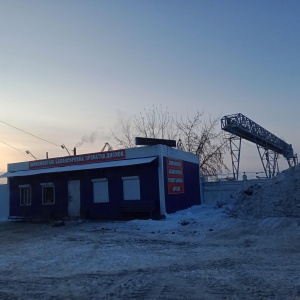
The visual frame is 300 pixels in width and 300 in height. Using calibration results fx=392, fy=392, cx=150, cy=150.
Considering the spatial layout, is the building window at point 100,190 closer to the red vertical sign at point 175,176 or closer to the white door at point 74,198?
the white door at point 74,198

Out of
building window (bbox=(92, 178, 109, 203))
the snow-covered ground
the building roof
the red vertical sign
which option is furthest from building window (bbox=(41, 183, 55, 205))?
the snow-covered ground

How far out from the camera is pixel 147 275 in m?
8.54

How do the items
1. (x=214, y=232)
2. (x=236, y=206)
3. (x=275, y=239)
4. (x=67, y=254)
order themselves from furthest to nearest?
(x=236, y=206), (x=214, y=232), (x=275, y=239), (x=67, y=254)

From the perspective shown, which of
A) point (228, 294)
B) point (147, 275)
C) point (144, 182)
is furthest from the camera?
point (144, 182)

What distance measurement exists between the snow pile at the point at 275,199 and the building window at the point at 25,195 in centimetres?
1561

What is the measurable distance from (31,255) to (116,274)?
4.47m

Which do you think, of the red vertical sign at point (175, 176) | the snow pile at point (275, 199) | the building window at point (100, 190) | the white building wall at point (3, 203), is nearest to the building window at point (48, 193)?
the building window at point (100, 190)

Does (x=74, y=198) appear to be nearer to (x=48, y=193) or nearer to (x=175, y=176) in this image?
(x=48, y=193)

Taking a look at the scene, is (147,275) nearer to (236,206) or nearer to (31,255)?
(31,255)

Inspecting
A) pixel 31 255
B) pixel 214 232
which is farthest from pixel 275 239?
pixel 31 255

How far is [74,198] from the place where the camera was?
26.6 m

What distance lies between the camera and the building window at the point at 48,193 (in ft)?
91.3

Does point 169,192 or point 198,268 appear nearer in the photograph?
point 198,268

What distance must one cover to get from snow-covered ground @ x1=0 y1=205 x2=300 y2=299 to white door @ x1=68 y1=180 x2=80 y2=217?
349 inches
